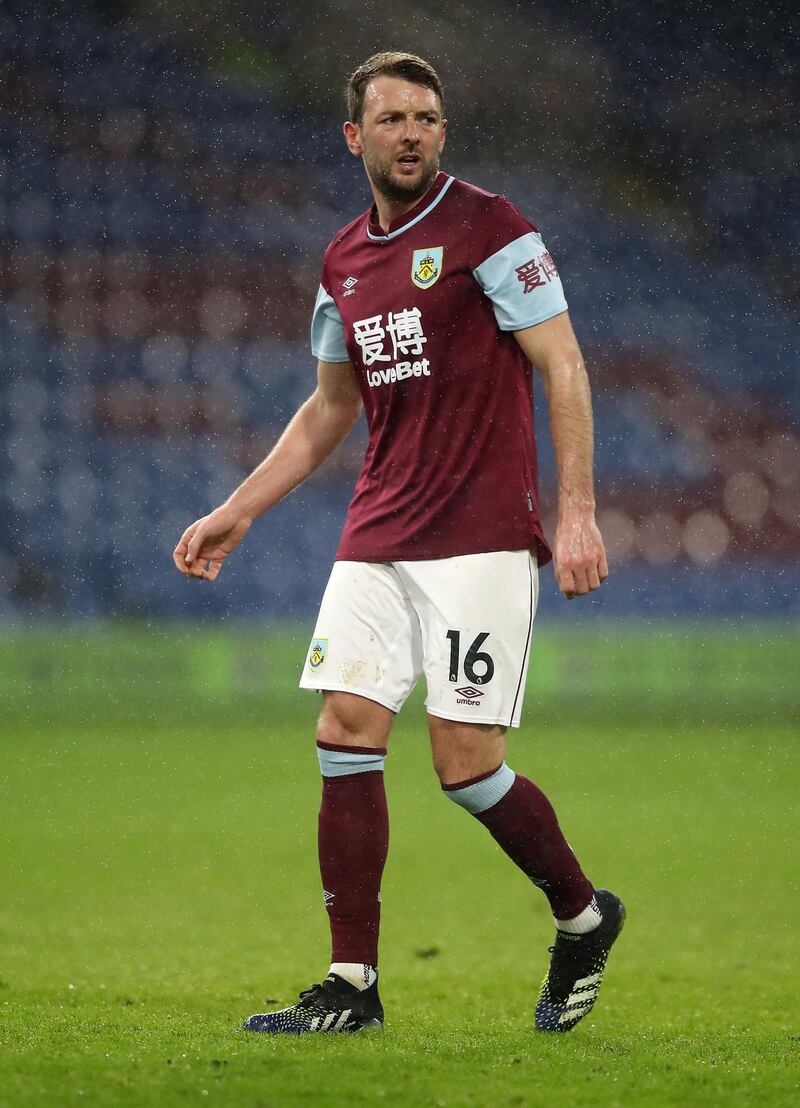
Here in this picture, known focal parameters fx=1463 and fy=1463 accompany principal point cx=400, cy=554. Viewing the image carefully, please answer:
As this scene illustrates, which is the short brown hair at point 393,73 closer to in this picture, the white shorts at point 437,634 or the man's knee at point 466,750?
the white shorts at point 437,634

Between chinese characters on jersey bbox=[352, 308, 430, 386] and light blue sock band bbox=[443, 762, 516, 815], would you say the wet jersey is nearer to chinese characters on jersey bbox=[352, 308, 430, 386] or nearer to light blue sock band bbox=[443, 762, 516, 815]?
chinese characters on jersey bbox=[352, 308, 430, 386]

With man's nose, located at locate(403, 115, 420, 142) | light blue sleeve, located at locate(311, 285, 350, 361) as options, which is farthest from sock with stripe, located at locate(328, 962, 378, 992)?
man's nose, located at locate(403, 115, 420, 142)

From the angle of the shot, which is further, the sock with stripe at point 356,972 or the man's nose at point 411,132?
the man's nose at point 411,132

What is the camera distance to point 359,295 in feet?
10.5

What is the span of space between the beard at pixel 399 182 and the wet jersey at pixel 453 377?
33 mm

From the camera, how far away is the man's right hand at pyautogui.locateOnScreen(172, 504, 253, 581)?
336 centimetres

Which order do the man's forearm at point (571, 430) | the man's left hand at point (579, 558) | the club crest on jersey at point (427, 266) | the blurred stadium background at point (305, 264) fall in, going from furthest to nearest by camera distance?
the blurred stadium background at point (305, 264)
the club crest on jersey at point (427, 266)
the man's forearm at point (571, 430)
the man's left hand at point (579, 558)

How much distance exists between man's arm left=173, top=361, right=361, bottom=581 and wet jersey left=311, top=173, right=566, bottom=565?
28 centimetres

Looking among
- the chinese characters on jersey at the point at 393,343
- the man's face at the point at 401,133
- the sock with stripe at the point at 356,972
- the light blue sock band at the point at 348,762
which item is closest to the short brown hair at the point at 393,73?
the man's face at the point at 401,133

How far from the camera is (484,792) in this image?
3.00 metres

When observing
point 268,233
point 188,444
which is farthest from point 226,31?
point 188,444

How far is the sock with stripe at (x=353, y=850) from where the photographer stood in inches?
119

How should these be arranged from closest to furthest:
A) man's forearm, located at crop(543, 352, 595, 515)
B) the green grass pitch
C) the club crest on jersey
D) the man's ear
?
the green grass pitch
man's forearm, located at crop(543, 352, 595, 515)
the club crest on jersey
the man's ear

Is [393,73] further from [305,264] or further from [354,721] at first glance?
[305,264]
